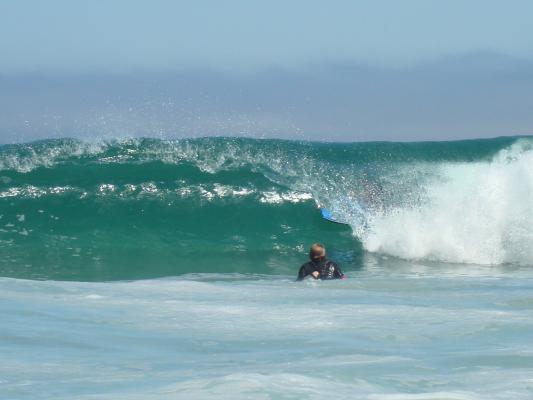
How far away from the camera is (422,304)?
26.3 ft

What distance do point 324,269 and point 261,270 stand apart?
11.6 ft

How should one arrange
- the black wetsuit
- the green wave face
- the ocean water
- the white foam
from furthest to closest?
the green wave face → the white foam → the black wetsuit → the ocean water

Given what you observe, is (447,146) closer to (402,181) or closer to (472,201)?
(402,181)

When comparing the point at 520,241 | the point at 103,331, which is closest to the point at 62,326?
the point at 103,331

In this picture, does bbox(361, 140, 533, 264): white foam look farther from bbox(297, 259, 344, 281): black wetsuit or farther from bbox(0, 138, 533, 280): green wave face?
bbox(297, 259, 344, 281): black wetsuit

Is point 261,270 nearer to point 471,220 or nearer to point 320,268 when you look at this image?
point 320,268

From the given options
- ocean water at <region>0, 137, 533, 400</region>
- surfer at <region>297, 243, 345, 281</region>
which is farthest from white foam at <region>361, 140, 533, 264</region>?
surfer at <region>297, 243, 345, 281</region>

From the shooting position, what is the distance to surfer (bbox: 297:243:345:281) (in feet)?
35.3

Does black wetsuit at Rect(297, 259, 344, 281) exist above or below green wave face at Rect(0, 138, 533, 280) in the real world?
below

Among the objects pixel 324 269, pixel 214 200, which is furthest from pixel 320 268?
pixel 214 200

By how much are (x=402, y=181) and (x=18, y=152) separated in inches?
280

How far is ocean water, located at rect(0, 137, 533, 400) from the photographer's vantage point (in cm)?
523

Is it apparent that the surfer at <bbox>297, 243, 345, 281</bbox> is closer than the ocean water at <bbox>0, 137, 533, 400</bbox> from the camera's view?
No

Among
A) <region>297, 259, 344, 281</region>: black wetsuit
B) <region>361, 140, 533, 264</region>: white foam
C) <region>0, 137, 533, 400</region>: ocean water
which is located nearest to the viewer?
<region>0, 137, 533, 400</region>: ocean water
